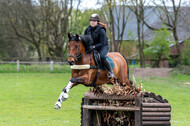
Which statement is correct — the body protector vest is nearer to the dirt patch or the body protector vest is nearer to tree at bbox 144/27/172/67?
the dirt patch

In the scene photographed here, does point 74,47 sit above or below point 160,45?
below

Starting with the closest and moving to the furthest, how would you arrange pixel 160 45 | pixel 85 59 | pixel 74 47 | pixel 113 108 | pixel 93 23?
pixel 113 108, pixel 74 47, pixel 85 59, pixel 93 23, pixel 160 45

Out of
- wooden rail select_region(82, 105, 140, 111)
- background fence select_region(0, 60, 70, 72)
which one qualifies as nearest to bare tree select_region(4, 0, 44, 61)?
background fence select_region(0, 60, 70, 72)

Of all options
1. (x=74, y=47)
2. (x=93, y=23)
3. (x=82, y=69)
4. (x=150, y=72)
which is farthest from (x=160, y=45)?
(x=74, y=47)

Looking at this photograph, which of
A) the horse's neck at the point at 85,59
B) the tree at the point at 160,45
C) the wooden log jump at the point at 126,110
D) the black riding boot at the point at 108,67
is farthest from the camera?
the tree at the point at 160,45

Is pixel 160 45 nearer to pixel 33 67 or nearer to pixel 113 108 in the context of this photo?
pixel 33 67

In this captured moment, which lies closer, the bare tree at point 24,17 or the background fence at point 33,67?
the background fence at point 33,67

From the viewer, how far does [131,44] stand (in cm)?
3494

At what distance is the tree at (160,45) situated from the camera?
30.3 meters

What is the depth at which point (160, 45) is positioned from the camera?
99.9ft

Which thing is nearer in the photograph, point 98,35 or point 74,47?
point 74,47

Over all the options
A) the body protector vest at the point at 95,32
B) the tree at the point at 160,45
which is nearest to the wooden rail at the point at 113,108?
the body protector vest at the point at 95,32

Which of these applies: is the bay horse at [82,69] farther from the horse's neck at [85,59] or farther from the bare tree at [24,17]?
the bare tree at [24,17]

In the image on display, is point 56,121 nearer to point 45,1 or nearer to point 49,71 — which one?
point 49,71
